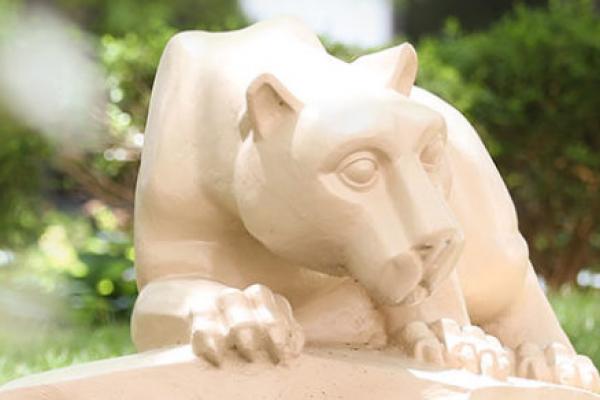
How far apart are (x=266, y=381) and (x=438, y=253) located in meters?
0.33

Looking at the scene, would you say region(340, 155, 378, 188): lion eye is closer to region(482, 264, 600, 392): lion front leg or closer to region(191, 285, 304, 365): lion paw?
region(191, 285, 304, 365): lion paw

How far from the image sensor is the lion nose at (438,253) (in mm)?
1776

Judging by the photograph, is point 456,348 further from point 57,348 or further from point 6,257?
point 6,257

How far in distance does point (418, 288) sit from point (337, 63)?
43 centimetres

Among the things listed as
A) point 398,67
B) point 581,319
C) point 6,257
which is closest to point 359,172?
point 398,67

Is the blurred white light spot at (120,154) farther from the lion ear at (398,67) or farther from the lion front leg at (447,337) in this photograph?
the lion ear at (398,67)

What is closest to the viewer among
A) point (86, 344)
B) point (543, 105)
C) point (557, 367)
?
point (557, 367)

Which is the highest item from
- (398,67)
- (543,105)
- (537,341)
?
(398,67)

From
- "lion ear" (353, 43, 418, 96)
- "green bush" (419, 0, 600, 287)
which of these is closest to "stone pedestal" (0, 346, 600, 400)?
"lion ear" (353, 43, 418, 96)

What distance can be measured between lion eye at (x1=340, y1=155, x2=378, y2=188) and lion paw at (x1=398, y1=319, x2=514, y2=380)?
14.1 inches

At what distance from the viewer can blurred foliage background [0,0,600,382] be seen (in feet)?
19.4

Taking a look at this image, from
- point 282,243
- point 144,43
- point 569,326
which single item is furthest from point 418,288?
point 144,43

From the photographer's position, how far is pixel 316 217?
181 centimetres

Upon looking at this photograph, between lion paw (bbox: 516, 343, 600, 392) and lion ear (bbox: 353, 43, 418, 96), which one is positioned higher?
lion ear (bbox: 353, 43, 418, 96)
